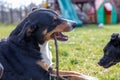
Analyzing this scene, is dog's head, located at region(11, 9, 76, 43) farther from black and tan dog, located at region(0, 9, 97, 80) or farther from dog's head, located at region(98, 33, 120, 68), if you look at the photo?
dog's head, located at region(98, 33, 120, 68)

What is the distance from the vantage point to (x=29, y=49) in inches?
152

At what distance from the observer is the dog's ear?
3744mm

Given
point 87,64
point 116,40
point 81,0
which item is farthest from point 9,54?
point 81,0

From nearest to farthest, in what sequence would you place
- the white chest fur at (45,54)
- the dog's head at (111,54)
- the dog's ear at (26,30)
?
1. the dog's ear at (26,30)
2. the white chest fur at (45,54)
3. the dog's head at (111,54)

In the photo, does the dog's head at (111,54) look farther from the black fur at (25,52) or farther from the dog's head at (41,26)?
the black fur at (25,52)

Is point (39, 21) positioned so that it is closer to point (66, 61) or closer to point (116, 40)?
point (116, 40)

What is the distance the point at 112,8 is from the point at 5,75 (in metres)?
23.3

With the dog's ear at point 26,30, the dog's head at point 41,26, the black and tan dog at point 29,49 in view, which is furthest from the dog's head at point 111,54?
the dog's ear at point 26,30

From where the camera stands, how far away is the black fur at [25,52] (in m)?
3.84

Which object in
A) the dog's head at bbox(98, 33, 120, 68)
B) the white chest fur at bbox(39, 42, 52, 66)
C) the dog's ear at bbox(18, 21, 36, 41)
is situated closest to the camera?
the dog's ear at bbox(18, 21, 36, 41)

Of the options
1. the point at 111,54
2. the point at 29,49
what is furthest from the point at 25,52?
the point at 111,54

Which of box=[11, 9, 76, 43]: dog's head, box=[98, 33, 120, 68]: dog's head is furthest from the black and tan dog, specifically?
box=[98, 33, 120, 68]: dog's head

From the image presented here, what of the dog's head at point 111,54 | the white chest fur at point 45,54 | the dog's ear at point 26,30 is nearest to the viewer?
the dog's ear at point 26,30

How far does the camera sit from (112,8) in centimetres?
2647
